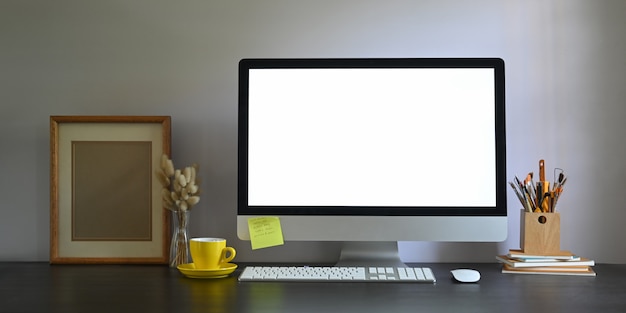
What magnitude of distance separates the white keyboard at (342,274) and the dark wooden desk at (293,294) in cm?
2

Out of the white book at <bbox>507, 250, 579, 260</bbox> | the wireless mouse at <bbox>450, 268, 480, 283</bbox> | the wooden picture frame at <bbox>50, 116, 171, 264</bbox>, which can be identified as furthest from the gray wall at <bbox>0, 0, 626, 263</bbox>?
the wireless mouse at <bbox>450, 268, 480, 283</bbox>

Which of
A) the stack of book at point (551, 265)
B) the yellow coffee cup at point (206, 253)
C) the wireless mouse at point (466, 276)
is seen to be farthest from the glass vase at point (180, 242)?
the stack of book at point (551, 265)

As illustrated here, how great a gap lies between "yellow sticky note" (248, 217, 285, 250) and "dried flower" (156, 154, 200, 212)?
177 mm

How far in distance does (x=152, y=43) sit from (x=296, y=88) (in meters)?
0.47

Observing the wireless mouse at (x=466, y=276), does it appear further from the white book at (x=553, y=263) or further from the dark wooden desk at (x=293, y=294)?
the white book at (x=553, y=263)

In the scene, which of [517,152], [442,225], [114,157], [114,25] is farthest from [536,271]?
[114,25]

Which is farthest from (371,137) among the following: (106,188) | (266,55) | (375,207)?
(106,188)

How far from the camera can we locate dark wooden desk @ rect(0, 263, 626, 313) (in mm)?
1159

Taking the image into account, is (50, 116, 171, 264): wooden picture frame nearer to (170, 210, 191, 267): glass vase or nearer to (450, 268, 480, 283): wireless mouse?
(170, 210, 191, 267): glass vase

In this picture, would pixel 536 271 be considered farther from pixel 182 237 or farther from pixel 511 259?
pixel 182 237

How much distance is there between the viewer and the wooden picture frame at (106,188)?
5.47ft

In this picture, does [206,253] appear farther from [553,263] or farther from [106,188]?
[553,263]

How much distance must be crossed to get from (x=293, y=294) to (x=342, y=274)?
0.17 meters

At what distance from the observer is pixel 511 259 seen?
1.54 m
